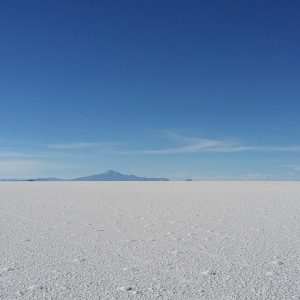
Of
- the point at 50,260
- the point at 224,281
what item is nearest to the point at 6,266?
the point at 50,260

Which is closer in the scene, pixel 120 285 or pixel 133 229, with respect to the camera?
pixel 120 285

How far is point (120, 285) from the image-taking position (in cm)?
456

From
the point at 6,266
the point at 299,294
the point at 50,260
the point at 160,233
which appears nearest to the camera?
the point at 299,294

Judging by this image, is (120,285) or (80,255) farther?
(80,255)

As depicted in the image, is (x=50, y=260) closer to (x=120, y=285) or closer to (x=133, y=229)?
(x=120, y=285)

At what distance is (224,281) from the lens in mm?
4691

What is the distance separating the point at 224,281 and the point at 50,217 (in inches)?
296

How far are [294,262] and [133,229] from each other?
13.8 ft

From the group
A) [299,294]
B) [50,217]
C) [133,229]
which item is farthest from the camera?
[50,217]

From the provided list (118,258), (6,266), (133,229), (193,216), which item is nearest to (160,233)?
(133,229)

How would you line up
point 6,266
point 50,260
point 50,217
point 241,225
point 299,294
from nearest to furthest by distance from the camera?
1. point 299,294
2. point 6,266
3. point 50,260
4. point 241,225
5. point 50,217

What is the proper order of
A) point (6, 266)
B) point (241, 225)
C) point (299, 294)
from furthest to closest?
point (241, 225) → point (6, 266) → point (299, 294)

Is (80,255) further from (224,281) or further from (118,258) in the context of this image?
(224,281)

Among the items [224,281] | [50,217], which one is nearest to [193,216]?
[50,217]
